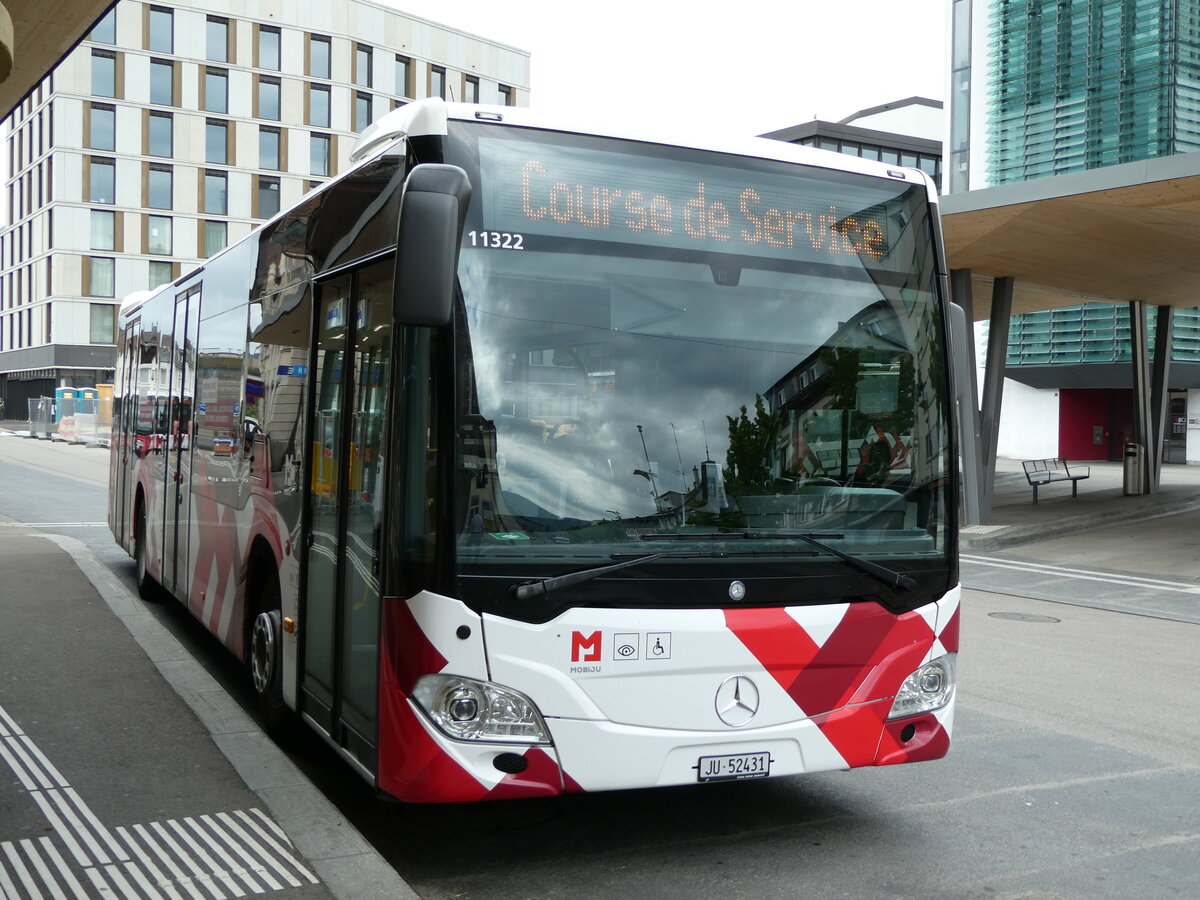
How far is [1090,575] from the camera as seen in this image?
52.0 ft

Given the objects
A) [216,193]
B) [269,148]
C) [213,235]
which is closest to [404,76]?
[269,148]

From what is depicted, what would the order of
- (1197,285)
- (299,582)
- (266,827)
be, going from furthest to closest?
(1197,285)
(299,582)
(266,827)

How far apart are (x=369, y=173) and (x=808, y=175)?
1839mm

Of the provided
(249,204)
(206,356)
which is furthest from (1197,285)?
(249,204)

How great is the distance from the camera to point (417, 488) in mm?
4527

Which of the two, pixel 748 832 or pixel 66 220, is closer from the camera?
pixel 748 832

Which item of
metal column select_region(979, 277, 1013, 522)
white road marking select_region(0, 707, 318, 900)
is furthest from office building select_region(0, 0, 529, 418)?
white road marking select_region(0, 707, 318, 900)

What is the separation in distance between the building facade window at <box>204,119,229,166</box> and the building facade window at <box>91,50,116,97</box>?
505 cm

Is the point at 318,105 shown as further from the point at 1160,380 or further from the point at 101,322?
the point at 1160,380

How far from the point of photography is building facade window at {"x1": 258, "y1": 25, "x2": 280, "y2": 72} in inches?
2616

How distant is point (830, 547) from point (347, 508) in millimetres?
1988

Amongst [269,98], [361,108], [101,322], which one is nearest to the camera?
[101,322]

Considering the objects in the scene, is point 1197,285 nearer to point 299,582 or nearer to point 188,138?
point 299,582

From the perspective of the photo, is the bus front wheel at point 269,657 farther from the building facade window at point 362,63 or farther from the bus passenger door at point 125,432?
the building facade window at point 362,63
